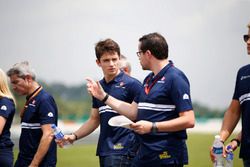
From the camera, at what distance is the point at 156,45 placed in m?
4.79

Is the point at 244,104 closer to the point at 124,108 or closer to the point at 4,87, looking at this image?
the point at 124,108

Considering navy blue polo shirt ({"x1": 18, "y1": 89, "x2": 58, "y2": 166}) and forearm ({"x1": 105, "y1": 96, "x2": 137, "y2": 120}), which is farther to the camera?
navy blue polo shirt ({"x1": 18, "y1": 89, "x2": 58, "y2": 166})

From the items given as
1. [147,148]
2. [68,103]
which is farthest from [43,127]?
[68,103]

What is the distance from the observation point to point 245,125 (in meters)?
4.51

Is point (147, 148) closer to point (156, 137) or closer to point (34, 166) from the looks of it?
point (156, 137)

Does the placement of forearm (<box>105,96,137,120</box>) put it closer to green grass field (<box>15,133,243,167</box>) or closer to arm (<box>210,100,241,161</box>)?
arm (<box>210,100,241,161</box>)

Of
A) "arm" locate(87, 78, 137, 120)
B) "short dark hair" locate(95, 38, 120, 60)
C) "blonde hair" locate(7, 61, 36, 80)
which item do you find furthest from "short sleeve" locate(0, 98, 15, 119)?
"arm" locate(87, 78, 137, 120)

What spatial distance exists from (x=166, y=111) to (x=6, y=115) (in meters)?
2.11

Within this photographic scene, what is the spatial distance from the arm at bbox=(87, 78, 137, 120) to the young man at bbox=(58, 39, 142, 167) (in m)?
0.40

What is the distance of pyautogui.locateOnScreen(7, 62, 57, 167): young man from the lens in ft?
19.5

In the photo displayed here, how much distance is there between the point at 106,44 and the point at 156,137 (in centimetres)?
134

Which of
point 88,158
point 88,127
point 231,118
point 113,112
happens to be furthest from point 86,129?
point 88,158

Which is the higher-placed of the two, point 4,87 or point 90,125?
point 4,87

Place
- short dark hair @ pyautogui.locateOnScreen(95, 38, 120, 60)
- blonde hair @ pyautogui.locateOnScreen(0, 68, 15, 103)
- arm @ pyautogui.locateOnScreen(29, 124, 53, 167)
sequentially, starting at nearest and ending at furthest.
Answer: short dark hair @ pyautogui.locateOnScreen(95, 38, 120, 60), arm @ pyautogui.locateOnScreen(29, 124, 53, 167), blonde hair @ pyautogui.locateOnScreen(0, 68, 15, 103)
